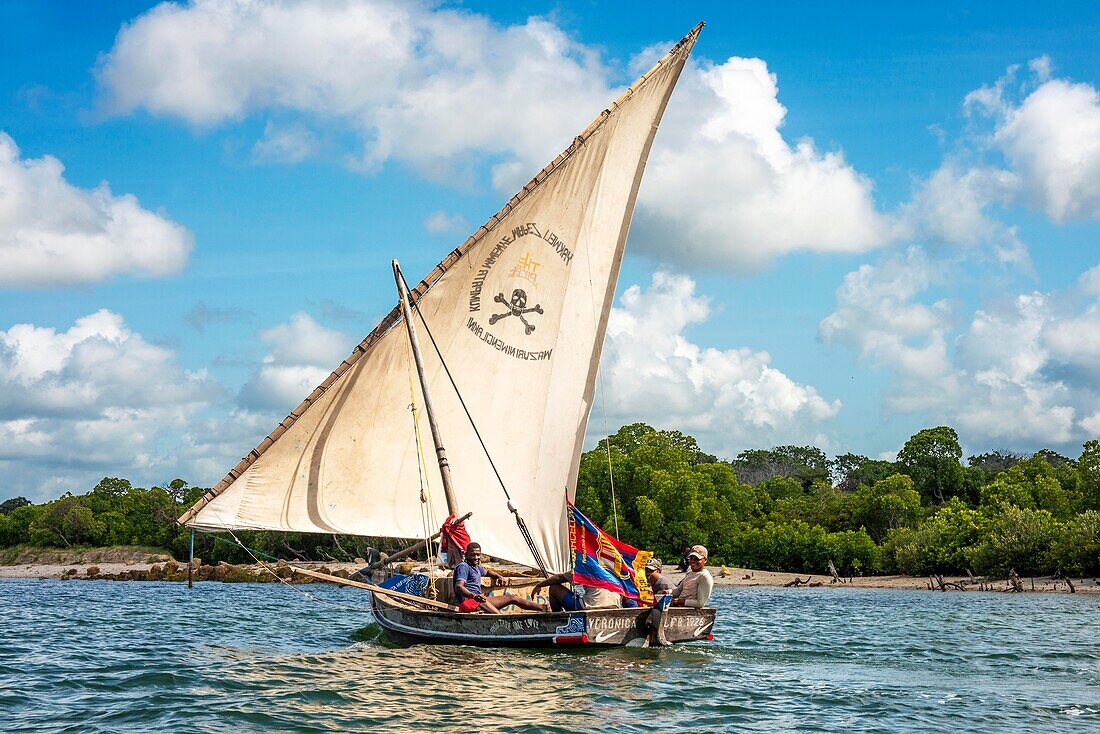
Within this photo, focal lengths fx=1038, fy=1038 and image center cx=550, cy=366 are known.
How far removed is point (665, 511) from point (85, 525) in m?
65.8

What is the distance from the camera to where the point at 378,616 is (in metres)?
26.7

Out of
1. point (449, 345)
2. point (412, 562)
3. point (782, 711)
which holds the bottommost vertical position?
point (782, 711)

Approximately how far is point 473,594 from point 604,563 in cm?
310

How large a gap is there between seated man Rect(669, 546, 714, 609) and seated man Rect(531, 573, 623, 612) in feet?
5.40

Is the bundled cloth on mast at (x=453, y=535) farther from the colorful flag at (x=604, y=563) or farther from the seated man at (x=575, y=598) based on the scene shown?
the colorful flag at (x=604, y=563)

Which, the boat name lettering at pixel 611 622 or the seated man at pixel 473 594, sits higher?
the seated man at pixel 473 594

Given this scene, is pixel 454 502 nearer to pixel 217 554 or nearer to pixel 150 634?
pixel 150 634

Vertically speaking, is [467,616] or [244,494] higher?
[244,494]

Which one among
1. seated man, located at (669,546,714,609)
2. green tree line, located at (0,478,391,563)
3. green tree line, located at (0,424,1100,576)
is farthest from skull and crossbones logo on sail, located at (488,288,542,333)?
green tree line, located at (0,478,391,563)

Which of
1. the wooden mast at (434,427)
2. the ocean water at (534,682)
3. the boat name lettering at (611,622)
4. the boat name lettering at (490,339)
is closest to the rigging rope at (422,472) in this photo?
the wooden mast at (434,427)

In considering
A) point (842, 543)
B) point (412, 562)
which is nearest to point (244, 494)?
point (412, 562)

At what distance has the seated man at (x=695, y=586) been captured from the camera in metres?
24.5

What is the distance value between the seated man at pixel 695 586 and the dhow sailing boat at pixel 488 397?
18.1 inches

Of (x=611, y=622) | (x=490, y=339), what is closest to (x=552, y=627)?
(x=611, y=622)
